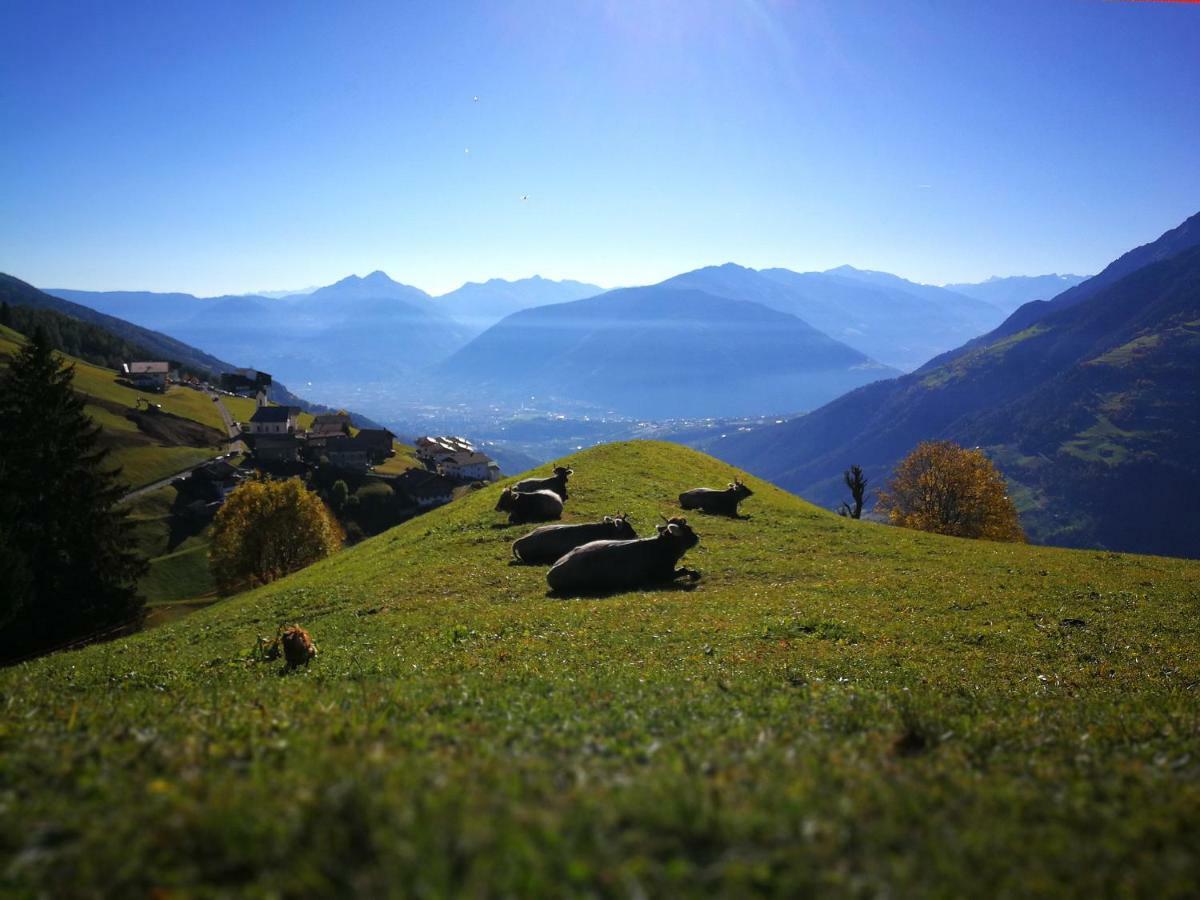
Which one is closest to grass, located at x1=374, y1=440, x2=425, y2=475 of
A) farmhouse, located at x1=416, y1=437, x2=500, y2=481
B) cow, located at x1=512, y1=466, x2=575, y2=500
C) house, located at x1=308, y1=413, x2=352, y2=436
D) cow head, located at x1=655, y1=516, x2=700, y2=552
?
farmhouse, located at x1=416, y1=437, x2=500, y2=481

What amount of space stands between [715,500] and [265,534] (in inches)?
1729

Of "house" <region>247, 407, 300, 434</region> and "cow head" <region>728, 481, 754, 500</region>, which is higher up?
"cow head" <region>728, 481, 754, 500</region>

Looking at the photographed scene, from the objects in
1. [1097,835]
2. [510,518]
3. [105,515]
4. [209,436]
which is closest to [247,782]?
[1097,835]

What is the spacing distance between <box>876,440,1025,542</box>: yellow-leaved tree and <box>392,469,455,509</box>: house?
104418 mm

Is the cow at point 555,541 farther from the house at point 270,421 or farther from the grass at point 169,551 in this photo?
the house at point 270,421

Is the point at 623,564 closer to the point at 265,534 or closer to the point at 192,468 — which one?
the point at 265,534

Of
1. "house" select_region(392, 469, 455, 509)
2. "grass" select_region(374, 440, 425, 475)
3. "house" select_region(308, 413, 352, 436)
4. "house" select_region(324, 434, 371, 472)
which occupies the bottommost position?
"house" select_region(392, 469, 455, 509)

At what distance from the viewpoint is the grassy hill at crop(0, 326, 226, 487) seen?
13925 centimetres

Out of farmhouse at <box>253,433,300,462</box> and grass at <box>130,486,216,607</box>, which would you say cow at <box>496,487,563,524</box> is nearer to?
grass at <box>130,486,216,607</box>

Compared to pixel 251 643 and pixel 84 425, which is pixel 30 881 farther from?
pixel 84 425

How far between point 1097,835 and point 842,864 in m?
2.39

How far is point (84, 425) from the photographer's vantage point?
5131 centimetres

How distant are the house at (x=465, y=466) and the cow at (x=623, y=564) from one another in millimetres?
159933

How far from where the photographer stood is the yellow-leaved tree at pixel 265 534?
2419 inches
